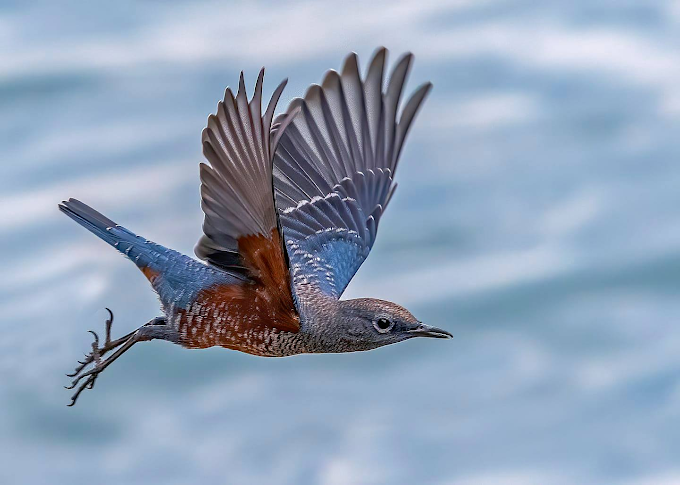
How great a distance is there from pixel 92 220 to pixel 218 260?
1473 millimetres

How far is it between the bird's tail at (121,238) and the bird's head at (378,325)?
4.96 ft

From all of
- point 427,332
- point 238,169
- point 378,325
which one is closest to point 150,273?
point 238,169

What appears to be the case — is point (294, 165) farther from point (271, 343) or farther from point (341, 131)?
point (271, 343)

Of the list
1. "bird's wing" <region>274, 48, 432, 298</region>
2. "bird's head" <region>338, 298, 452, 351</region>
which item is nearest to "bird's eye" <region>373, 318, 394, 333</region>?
"bird's head" <region>338, 298, 452, 351</region>

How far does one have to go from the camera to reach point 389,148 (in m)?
11.2

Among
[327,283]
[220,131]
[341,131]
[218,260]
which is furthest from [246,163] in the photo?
[341,131]

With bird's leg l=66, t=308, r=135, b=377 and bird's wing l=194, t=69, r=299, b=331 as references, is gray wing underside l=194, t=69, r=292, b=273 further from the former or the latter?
bird's leg l=66, t=308, r=135, b=377

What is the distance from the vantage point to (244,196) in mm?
8562

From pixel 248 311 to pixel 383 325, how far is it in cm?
94

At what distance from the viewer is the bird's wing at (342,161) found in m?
10.5

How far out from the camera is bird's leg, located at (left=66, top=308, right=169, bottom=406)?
9.40 metres

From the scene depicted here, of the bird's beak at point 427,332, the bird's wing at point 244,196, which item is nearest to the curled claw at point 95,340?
the bird's wing at point 244,196

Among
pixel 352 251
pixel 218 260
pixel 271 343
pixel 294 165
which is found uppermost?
pixel 294 165

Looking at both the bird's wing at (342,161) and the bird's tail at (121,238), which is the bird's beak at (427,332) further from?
the bird's tail at (121,238)
